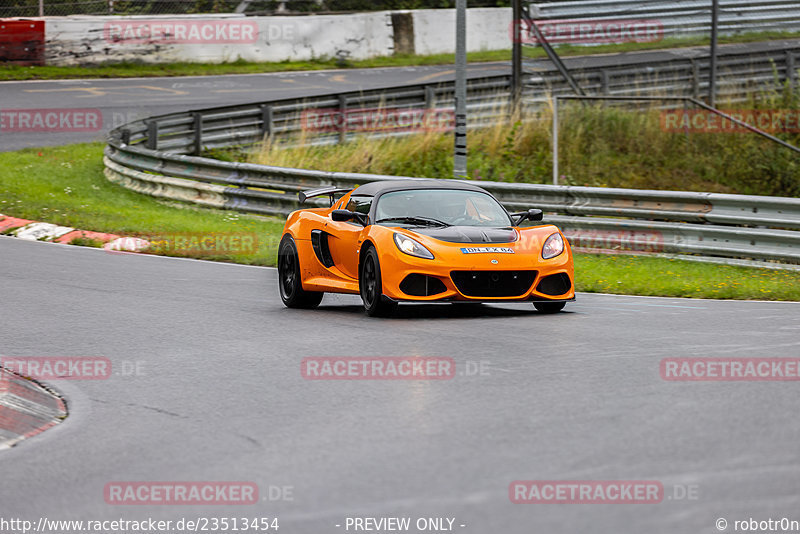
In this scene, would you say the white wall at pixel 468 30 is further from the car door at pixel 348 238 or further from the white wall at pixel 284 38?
the car door at pixel 348 238

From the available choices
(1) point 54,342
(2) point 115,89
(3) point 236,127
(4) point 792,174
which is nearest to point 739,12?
(4) point 792,174

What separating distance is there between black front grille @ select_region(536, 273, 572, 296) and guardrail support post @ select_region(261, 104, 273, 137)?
50.1ft

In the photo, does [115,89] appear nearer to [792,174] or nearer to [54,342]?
[792,174]

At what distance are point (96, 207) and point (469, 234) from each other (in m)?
11.2

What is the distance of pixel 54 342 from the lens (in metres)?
9.70

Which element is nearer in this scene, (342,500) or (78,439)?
(342,500)

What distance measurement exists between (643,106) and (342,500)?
20.1m

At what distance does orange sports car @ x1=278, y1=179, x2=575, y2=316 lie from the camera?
414 inches

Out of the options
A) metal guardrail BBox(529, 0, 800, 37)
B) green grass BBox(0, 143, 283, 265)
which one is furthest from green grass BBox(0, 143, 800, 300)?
metal guardrail BBox(529, 0, 800, 37)

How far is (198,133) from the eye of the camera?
81.0 ft

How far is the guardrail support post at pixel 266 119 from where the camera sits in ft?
83.1

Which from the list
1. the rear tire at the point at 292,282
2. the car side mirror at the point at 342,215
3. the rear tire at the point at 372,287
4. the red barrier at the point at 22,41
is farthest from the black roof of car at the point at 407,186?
the red barrier at the point at 22,41

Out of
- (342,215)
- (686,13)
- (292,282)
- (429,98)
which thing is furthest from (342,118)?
(342,215)

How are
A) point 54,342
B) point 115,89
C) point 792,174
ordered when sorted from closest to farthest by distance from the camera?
point 54,342
point 792,174
point 115,89
